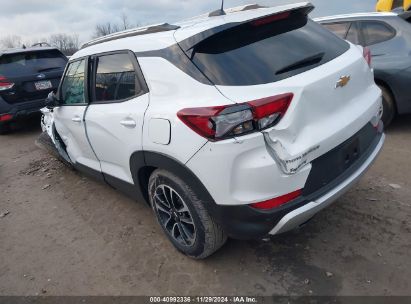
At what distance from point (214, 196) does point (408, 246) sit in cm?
164

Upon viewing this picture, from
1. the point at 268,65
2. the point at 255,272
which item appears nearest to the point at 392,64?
the point at 268,65

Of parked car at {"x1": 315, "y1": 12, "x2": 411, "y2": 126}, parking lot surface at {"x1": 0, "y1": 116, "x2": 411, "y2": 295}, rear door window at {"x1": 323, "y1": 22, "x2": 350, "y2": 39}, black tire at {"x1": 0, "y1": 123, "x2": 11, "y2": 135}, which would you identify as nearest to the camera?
parking lot surface at {"x1": 0, "y1": 116, "x2": 411, "y2": 295}

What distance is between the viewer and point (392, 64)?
4.80m

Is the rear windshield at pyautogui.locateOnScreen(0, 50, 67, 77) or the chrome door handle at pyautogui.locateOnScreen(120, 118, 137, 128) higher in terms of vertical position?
the chrome door handle at pyautogui.locateOnScreen(120, 118, 137, 128)

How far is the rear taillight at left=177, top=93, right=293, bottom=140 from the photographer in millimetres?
2131

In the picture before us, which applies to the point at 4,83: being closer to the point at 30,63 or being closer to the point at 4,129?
the point at 30,63

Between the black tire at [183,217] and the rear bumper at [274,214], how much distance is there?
0.57 feet

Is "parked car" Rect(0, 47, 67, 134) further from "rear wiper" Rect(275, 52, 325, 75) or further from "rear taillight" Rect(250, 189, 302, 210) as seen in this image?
"rear taillight" Rect(250, 189, 302, 210)

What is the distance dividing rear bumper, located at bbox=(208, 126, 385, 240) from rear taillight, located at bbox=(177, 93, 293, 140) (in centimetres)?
48

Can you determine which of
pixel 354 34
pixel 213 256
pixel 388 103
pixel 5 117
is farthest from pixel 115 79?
pixel 5 117

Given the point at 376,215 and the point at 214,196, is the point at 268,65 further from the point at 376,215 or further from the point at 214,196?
the point at 376,215

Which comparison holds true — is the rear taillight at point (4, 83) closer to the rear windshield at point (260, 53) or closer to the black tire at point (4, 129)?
the black tire at point (4, 129)

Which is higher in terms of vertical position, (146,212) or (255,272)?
(255,272)

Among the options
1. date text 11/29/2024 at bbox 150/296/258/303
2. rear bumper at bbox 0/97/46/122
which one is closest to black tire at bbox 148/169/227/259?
date text 11/29/2024 at bbox 150/296/258/303
